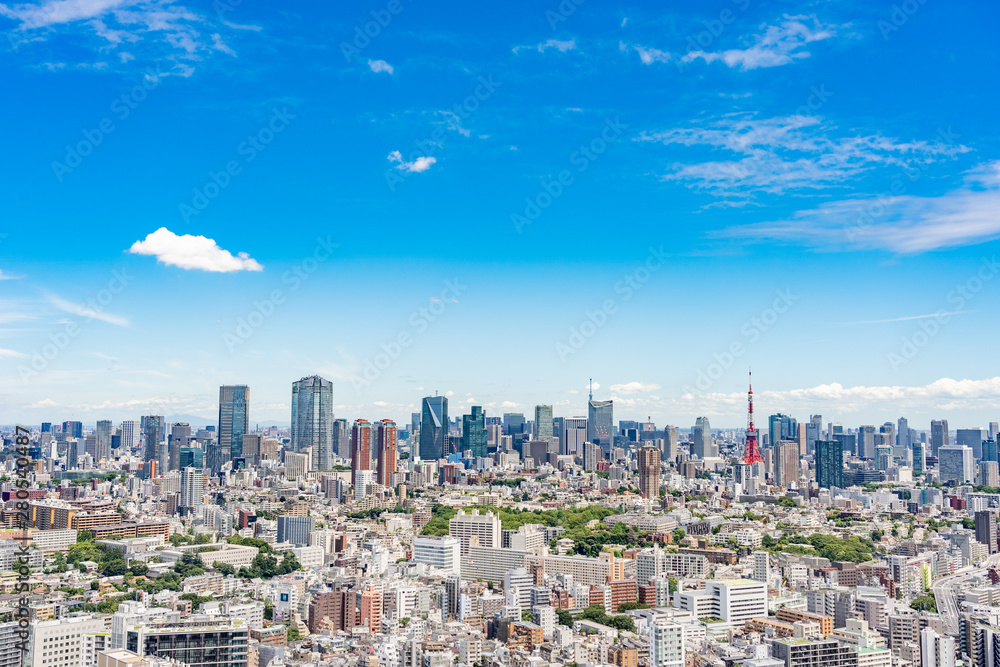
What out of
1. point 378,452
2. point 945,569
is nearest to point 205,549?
point 945,569

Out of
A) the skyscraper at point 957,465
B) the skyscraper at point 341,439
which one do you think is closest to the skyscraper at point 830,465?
the skyscraper at point 957,465

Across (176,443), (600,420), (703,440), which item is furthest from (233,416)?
(703,440)

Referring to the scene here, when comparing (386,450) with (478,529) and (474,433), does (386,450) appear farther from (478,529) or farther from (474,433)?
(478,529)

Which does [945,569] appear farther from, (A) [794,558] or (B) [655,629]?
(B) [655,629]

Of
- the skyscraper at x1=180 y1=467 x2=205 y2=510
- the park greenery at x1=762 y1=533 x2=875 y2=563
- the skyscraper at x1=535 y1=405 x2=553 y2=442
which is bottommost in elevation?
the park greenery at x1=762 y1=533 x2=875 y2=563

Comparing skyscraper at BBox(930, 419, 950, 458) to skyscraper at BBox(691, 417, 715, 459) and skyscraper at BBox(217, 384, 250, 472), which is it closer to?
skyscraper at BBox(691, 417, 715, 459)

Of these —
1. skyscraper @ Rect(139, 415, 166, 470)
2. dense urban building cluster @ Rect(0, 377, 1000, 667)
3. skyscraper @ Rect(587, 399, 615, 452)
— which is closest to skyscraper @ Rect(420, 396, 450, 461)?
dense urban building cluster @ Rect(0, 377, 1000, 667)
